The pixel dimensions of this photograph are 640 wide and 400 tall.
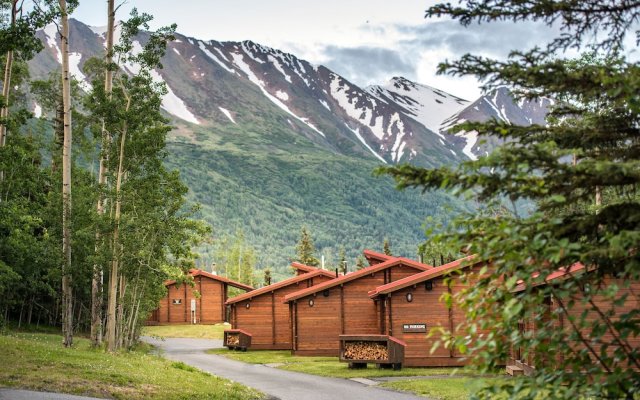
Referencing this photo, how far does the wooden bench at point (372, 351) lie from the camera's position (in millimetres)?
29281

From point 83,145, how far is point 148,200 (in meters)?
16.1

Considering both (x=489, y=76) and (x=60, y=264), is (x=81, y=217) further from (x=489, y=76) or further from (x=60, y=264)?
(x=489, y=76)

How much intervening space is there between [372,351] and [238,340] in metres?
16.0

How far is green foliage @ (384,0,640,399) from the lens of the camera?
20.0 ft

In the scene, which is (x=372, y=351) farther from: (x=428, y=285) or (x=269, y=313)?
(x=269, y=313)

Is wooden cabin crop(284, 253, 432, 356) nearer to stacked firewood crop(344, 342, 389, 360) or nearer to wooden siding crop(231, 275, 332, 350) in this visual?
stacked firewood crop(344, 342, 389, 360)

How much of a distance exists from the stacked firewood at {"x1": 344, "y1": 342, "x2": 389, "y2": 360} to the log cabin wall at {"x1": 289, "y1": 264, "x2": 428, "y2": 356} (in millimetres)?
7030

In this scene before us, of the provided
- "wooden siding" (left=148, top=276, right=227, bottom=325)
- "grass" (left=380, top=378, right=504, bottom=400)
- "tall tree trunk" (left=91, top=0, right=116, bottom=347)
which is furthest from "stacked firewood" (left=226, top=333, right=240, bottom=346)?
"wooden siding" (left=148, top=276, right=227, bottom=325)

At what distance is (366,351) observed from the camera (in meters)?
29.7

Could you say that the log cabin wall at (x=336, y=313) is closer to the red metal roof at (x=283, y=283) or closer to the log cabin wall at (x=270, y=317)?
the red metal roof at (x=283, y=283)

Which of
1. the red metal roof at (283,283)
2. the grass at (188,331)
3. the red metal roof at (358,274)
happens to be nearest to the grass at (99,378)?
the red metal roof at (358,274)

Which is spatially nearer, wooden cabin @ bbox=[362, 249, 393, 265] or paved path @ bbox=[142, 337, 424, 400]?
paved path @ bbox=[142, 337, 424, 400]

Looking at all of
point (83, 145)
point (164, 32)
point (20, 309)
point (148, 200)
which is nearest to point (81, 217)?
point (148, 200)

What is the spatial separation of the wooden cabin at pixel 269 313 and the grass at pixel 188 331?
12.6m
